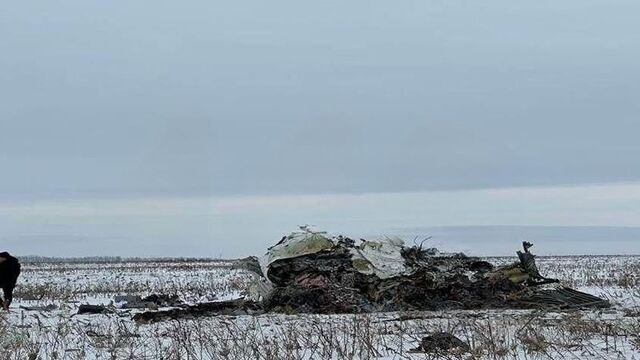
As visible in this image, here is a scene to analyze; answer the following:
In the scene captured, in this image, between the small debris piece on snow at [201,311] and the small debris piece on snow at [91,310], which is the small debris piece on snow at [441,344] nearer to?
the small debris piece on snow at [201,311]

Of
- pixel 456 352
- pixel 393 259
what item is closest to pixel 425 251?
pixel 393 259

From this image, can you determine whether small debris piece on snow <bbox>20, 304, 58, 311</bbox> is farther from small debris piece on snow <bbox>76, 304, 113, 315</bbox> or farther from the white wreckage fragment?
the white wreckage fragment

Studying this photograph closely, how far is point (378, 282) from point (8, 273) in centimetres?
711

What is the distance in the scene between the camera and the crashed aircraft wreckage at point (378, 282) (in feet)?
50.1

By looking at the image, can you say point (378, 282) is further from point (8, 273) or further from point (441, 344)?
point (441, 344)

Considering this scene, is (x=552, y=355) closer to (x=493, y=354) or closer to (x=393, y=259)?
(x=493, y=354)

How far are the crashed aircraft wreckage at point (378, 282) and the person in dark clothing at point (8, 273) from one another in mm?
3825

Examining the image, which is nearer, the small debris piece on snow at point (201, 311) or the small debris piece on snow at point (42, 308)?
the small debris piece on snow at point (201, 311)

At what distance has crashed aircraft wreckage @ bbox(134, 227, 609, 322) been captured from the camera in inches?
601

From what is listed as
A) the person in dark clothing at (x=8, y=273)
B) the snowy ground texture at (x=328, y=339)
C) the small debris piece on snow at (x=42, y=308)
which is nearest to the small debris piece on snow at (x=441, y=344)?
the snowy ground texture at (x=328, y=339)

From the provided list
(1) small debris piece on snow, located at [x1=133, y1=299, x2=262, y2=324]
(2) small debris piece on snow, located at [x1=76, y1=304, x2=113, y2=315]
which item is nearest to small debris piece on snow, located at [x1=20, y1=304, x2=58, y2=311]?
(2) small debris piece on snow, located at [x1=76, y1=304, x2=113, y2=315]

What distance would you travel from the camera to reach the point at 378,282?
1617cm

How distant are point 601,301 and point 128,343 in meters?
8.69

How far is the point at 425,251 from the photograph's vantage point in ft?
58.0
